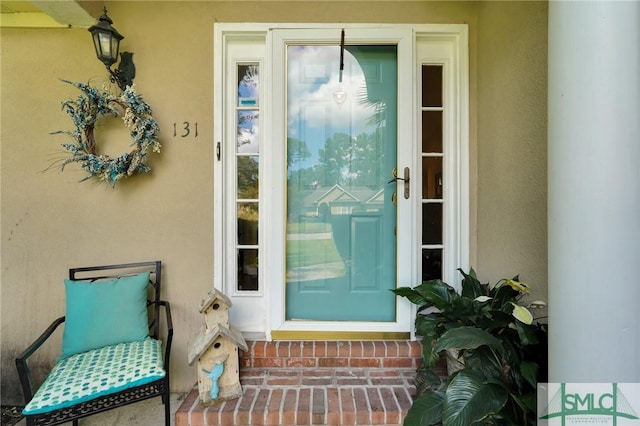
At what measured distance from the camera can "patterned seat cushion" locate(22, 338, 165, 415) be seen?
1210 mm

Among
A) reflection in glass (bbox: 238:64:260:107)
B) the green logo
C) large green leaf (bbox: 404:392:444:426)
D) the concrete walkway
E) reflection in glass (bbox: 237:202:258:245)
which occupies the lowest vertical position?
the concrete walkway

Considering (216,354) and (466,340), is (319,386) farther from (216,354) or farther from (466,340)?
(466,340)

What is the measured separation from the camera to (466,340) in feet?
3.40

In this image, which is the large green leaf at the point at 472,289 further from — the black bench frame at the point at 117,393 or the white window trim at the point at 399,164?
the black bench frame at the point at 117,393

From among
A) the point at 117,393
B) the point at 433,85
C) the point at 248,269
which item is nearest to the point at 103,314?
the point at 117,393

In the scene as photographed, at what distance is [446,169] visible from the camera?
1858mm

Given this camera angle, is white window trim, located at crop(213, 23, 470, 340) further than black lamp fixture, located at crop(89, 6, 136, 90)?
Yes

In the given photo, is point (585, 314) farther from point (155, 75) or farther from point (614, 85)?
point (155, 75)

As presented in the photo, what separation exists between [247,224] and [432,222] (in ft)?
4.16

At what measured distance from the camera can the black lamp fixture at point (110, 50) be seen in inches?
63.2

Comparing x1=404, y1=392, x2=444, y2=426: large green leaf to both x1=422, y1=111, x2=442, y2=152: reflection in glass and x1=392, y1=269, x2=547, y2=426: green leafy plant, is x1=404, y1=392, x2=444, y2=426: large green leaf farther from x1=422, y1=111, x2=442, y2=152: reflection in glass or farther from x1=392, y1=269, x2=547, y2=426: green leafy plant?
x1=422, y1=111, x2=442, y2=152: reflection in glass

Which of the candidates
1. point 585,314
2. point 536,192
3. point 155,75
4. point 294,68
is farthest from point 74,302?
point 536,192

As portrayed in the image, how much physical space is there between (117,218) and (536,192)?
8.01ft

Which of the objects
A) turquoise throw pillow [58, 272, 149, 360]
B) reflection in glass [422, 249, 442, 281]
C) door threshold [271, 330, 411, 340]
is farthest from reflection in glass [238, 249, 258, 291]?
reflection in glass [422, 249, 442, 281]
